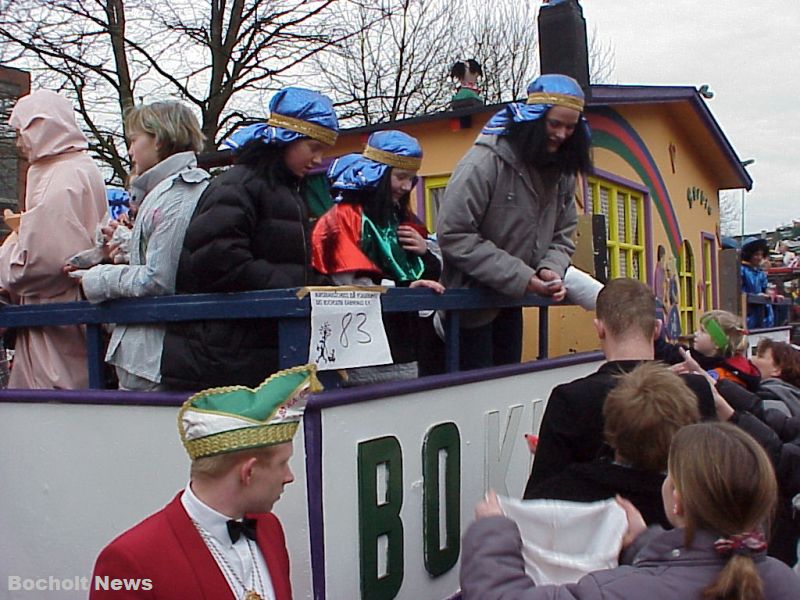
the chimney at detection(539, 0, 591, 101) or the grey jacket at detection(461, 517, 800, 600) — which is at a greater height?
the chimney at detection(539, 0, 591, 101)

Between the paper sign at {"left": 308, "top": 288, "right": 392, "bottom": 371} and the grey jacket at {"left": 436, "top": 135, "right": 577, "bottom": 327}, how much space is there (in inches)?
36.2

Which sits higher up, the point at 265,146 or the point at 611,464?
the point at 265,146

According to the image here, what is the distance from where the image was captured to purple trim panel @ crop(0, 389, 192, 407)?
2.55m

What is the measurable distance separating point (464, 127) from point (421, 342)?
13.5ft

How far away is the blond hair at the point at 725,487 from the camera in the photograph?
180 centimetres

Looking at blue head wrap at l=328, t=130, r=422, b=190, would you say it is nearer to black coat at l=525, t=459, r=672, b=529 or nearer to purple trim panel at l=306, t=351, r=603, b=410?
purple trim panel at l=306, t=351, r=603, b=410

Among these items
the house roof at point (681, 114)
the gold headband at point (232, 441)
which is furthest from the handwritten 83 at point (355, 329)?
the house roof at point (681, 114)

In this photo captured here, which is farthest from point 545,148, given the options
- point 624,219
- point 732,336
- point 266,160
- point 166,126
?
point 624,219

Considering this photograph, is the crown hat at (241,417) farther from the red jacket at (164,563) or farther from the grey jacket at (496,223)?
the grey jacket at (496,223)

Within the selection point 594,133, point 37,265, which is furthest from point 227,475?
point 594,133

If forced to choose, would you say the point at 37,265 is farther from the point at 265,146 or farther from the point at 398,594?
the point at 398,594

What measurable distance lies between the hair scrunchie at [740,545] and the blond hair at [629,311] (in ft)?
3.21

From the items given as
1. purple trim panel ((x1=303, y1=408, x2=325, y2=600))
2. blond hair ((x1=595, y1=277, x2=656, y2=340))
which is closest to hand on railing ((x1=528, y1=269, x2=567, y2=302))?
blond hair ((x1=595, y1=277, x2=656, y2=340))

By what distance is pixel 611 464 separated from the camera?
2230 millimetres
